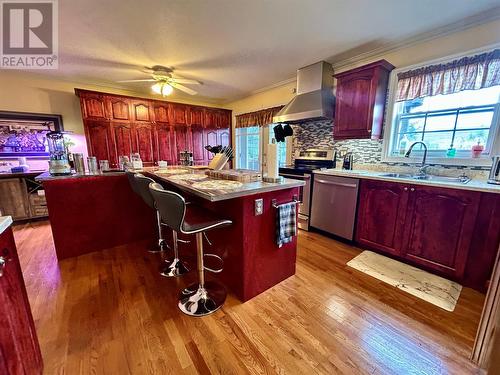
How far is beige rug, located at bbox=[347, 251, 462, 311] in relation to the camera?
1.74m

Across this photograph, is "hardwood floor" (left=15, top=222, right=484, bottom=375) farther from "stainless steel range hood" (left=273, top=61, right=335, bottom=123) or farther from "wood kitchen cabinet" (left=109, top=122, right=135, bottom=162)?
"wood kitchen cabinet" (left=109, top=122, right=135, bottom=162)

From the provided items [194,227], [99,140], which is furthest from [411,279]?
[99,140]

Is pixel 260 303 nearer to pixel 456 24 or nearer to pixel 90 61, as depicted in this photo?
pixel 456 24

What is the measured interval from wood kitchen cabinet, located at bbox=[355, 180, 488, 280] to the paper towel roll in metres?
1.37

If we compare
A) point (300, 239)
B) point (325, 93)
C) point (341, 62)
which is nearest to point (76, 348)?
point (300, 239)

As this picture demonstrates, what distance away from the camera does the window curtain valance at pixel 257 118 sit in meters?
4.37

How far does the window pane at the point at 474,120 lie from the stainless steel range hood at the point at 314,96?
144cm

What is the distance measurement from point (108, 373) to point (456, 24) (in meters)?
4.12

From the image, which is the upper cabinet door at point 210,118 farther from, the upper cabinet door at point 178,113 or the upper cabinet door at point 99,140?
the upper cabinet door at point 99,140

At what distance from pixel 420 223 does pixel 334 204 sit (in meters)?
0.91

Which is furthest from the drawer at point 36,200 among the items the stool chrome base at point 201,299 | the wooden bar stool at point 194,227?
the stool chrome base at point 201,299

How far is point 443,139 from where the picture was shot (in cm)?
243

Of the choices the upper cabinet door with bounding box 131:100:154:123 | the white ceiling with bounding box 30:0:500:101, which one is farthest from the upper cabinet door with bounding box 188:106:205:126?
the white ceiling with bounding box 30:0:500:101

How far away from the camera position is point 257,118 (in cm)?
469
